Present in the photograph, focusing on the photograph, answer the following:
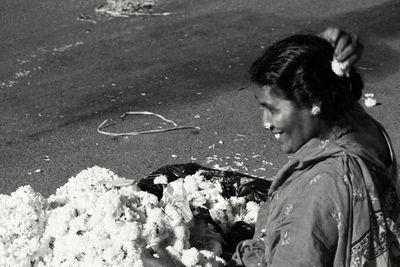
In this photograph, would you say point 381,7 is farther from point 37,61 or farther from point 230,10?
point 37,61

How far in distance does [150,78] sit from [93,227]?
356 centimetres

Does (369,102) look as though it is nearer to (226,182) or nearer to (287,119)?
(226,182)

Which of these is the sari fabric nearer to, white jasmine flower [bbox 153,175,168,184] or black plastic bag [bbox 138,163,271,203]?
black plastic bag [bbox 138,163,271,203]

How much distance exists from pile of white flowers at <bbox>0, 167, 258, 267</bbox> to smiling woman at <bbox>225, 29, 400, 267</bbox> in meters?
0.59

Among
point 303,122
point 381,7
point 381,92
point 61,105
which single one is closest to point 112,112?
point 61,105

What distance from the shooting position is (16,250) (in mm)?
3209

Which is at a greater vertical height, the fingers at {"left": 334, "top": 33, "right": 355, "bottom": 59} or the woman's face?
the fingers at {"left": 334, "top": 33, "right": 355, "bottom": 59}

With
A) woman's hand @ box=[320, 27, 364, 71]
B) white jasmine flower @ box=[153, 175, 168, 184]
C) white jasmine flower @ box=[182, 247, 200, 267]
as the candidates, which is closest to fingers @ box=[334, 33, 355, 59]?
woman's hand @ box=[320, 27, 364, 71]

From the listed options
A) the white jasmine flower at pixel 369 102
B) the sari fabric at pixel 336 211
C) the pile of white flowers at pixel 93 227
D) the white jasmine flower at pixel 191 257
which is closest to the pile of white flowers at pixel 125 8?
the white jasmine flower at pixel 369 102

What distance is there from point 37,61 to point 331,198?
5.21 m

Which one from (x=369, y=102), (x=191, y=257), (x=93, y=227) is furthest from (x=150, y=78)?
(x=191, y=257)

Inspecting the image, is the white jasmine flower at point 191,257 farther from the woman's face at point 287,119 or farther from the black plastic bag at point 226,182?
the black plastic bag at point 226,182

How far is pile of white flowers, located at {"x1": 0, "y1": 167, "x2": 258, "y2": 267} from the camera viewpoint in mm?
3088

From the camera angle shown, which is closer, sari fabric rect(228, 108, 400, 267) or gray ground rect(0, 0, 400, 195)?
sari fabric rect(228, 108, 400, 267)
